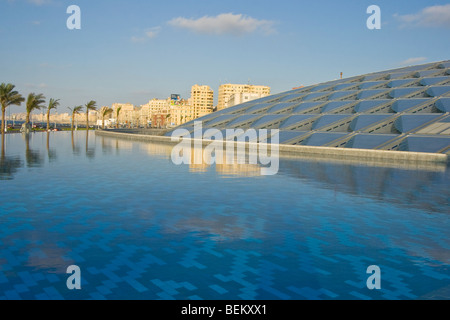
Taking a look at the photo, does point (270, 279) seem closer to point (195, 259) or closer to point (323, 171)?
point (195, 259)

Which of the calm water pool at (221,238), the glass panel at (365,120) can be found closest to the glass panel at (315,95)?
the glass panel at (365,120)

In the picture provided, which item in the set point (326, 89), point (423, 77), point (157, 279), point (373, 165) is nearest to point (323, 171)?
point (373, 165)

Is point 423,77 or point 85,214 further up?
point 423,77

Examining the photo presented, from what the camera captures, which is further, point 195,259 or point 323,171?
point 323,171

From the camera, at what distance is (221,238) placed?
25.9 ft

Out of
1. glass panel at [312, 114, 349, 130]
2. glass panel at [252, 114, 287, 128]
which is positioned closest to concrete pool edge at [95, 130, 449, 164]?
glass panel at [312, 114, 349, 130]

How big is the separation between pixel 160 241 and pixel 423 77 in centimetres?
3630

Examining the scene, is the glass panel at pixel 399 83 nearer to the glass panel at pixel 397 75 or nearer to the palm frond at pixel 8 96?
the glass panel at pixel 397 75

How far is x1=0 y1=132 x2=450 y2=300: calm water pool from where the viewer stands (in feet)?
18.5

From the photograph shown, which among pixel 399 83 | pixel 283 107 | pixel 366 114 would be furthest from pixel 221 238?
pixel 399 83

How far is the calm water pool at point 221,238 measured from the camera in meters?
5.64

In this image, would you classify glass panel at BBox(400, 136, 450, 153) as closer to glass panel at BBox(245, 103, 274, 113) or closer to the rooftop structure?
the rooftop structure

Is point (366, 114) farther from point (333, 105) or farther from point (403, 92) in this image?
point (403, 92)

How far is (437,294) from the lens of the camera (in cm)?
546
